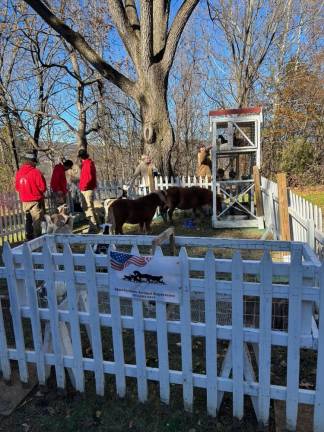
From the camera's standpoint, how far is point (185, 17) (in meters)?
10.8

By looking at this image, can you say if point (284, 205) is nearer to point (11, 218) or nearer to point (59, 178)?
point (59, 178)

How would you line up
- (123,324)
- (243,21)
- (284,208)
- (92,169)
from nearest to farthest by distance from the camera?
(123,324)
(284,208)
(92,169)
(243,21)

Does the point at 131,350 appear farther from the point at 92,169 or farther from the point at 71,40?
the point at 71,40

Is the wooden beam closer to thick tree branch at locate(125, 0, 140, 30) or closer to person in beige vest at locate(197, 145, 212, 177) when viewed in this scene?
person in beige vest at locate(197, 145, 212, 177)

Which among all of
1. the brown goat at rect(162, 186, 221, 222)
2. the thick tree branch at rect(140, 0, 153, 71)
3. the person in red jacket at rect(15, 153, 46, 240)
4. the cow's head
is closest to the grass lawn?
the cow's head

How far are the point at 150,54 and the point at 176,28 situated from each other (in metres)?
1.15

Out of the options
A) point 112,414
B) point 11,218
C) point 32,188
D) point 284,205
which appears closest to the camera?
point 112,414

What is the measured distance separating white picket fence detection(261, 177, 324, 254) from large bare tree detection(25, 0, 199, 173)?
5.16 meters

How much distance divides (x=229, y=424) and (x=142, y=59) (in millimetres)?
10996

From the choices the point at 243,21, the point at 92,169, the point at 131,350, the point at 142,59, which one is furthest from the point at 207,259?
the point at 243,21

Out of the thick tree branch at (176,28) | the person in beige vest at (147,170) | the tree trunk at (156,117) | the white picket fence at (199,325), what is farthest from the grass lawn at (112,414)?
the thick tree branch at (176,28)

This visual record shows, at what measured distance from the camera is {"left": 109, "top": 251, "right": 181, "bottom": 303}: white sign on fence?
7.91 ft

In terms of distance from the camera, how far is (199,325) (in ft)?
7.98

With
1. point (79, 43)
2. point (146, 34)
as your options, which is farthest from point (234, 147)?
point (79, 43)
